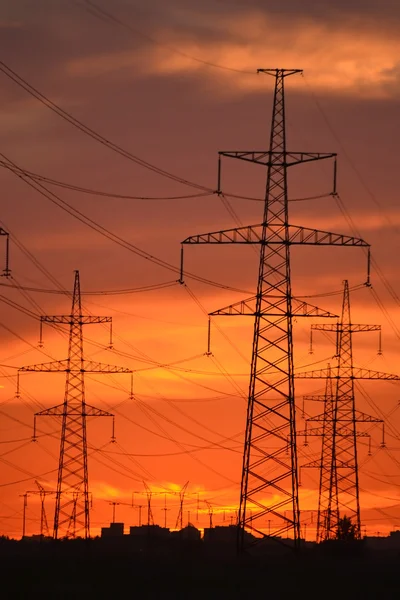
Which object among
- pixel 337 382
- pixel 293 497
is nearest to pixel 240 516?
pixel 293 497

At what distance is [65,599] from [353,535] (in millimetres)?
90656

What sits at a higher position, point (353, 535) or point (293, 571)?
point (353, 535)

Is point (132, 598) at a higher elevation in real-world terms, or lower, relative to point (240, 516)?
lower

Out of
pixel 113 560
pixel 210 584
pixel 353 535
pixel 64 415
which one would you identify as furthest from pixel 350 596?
pixel 353 535

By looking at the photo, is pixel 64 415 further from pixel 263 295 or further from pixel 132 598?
pixel 132 598

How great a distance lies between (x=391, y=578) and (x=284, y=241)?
18824 mm

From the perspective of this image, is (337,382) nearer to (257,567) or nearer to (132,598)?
(257,567)

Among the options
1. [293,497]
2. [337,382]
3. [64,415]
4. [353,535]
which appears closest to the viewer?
[293,497]

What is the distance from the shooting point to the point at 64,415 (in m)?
112

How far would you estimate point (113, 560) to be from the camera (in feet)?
297

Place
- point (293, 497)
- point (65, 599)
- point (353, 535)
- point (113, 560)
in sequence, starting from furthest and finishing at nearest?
point (353, 535), point (113, 560), point (293, 497), point (65, 599)

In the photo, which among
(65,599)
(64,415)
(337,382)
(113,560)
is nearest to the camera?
(65,599)

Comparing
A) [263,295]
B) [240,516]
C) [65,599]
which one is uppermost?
[263,295]

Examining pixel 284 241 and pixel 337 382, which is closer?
pixel 284 241
